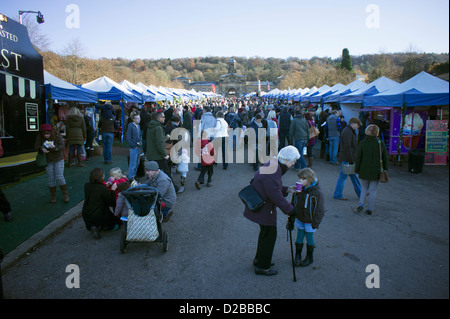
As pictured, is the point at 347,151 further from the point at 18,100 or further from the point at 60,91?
the point at 18,100

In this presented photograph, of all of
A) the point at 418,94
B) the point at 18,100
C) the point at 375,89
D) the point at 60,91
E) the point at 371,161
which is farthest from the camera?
the point at 375,89

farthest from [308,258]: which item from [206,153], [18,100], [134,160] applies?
[18,100]

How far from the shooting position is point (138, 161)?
7.74 m

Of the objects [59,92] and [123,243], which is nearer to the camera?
[123,243]

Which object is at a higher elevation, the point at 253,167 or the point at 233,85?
the point at 233,85

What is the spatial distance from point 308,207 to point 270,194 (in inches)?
27.0

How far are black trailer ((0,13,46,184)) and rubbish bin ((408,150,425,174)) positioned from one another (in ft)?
35.1

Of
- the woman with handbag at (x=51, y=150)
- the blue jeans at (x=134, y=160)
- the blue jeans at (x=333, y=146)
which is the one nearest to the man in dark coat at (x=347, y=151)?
the blue jeans at (x=333, y=146)

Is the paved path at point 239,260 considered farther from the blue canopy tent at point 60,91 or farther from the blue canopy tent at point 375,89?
the blue canopy tent at point 375,89

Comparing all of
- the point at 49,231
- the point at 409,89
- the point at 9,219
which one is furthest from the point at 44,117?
the point at 409,89

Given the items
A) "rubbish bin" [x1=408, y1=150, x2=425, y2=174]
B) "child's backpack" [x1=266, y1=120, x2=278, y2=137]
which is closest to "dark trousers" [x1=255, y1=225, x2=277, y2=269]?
"child's backpack" [x1=266, y1=120, x2=278, y2=137]

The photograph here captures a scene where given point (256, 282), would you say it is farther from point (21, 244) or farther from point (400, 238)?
point (21, 244)

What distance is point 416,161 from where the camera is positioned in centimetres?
835
